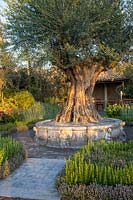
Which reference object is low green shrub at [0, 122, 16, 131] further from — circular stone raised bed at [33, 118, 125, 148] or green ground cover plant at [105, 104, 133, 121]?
green ground cover plant at [105, 104, 133, 121]

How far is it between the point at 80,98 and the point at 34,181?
20.7 ft

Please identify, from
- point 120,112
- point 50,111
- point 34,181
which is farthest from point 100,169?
point 50,111

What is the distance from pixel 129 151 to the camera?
7.49m

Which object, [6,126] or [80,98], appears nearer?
[80,98]

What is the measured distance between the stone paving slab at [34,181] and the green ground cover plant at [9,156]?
14cm

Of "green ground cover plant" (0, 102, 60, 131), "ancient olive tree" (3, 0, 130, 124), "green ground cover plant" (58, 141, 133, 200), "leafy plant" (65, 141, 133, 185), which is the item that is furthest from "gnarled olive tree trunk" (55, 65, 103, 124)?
"green ground cover plant" (58, 141, 133, 200)

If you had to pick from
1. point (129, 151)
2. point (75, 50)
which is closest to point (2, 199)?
point (129, 151)

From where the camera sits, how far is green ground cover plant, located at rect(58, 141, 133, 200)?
5660mm

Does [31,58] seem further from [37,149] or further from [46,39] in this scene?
[37,149]

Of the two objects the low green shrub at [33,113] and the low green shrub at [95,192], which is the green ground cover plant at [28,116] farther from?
the low green shrub at [95,192]

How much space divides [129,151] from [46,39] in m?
5.65

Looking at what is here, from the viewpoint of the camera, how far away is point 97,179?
5953 millimetres

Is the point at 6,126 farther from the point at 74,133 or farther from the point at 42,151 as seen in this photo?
the point at 42,151

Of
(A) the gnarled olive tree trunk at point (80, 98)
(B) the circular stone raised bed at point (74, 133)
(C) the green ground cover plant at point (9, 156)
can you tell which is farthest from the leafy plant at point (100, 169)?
(A) the gnarled olive tree trunk at point (80, 98)
